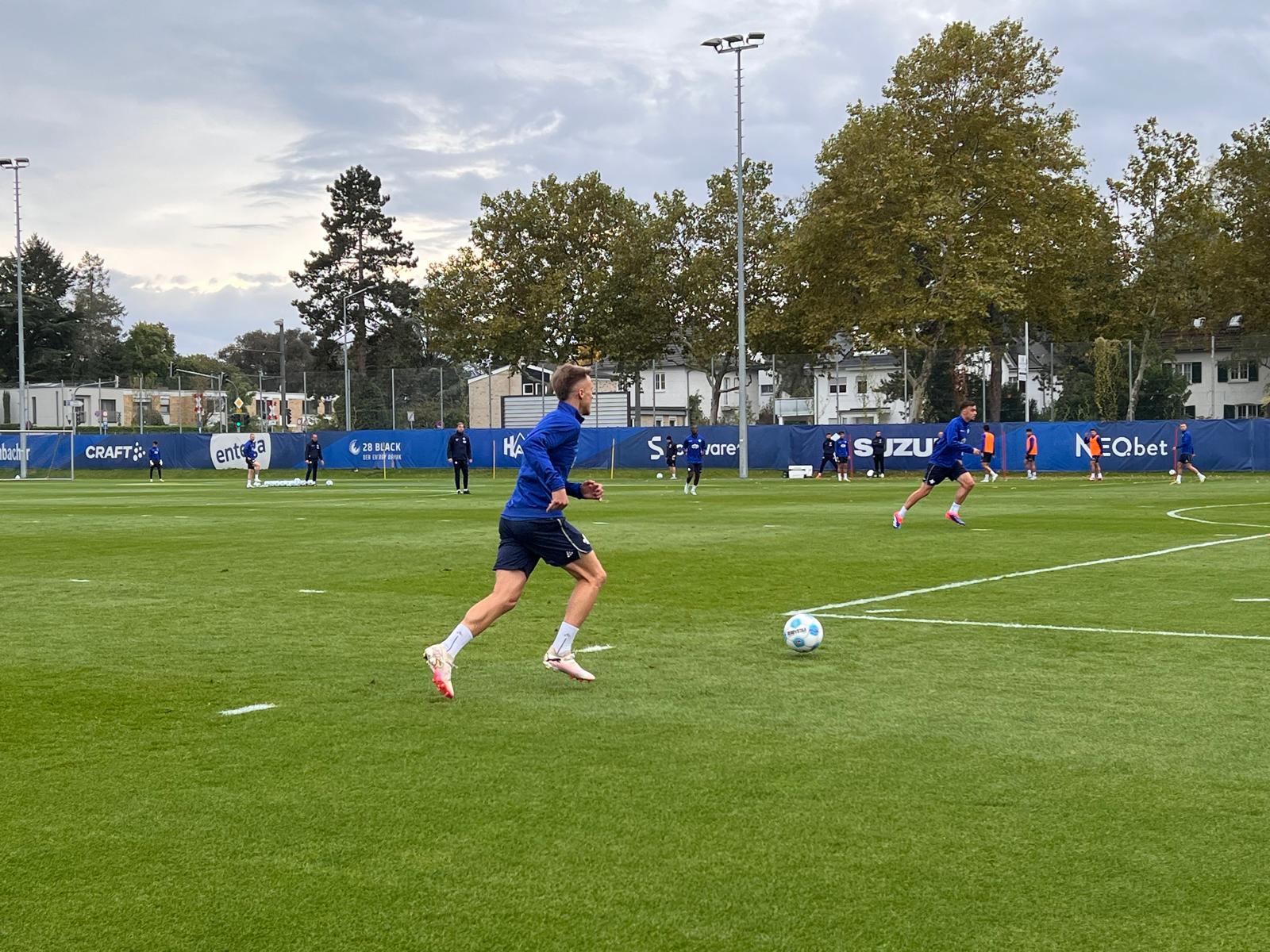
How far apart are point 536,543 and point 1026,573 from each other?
8.48 metres

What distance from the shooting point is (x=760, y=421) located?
5666 centimetres

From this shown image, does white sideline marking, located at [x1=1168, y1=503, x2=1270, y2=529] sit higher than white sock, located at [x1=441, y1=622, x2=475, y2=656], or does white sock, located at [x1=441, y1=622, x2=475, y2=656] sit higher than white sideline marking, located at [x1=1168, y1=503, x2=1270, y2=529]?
white sock, located at [x1=441, y1=622, x2=475, y2=656]

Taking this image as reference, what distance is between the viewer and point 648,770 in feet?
20.8

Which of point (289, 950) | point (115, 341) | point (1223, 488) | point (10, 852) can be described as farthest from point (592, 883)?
point (115, 341)

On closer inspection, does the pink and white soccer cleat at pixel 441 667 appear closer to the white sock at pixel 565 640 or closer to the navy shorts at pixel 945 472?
the white sock at pixel 565 640

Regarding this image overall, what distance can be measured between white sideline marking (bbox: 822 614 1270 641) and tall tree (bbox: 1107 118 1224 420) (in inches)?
2276

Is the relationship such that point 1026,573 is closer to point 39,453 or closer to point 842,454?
point 842,454

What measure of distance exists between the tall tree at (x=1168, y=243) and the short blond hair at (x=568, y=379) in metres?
61.4

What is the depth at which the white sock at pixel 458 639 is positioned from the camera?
27.2 feet

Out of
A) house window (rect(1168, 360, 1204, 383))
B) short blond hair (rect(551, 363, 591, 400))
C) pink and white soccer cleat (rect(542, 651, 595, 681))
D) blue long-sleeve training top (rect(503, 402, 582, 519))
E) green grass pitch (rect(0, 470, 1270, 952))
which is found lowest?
green grass pitch (rect(0, 470, 1270, 952))

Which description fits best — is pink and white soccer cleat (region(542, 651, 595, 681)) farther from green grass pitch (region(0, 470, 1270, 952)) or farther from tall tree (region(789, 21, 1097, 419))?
tall tree (region(789, 21, 1097, 419))

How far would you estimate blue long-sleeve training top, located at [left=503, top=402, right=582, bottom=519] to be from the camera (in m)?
8.45

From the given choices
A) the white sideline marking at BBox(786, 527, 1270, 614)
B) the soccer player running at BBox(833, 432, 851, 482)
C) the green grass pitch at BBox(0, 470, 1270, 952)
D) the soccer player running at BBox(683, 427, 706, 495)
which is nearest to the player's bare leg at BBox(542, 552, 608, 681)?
the green grass pitch at BBox(0, 470, 1270, 952)

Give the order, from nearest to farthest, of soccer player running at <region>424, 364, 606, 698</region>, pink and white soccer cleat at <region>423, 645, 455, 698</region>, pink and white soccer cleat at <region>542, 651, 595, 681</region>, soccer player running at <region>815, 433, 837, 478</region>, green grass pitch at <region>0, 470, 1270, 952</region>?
green grass pitch at <region>0, 470, 1270, 952</region> → pink and white soccer cleat at <region>423, 645, 455, 698</region> → soccer player running at <region>424, 364, 606, 698</region> → pink and white soccer cleat at <region>542, 651, 595, 681</region> → soccer player running at <region>815, 433, 837, 478</region>
